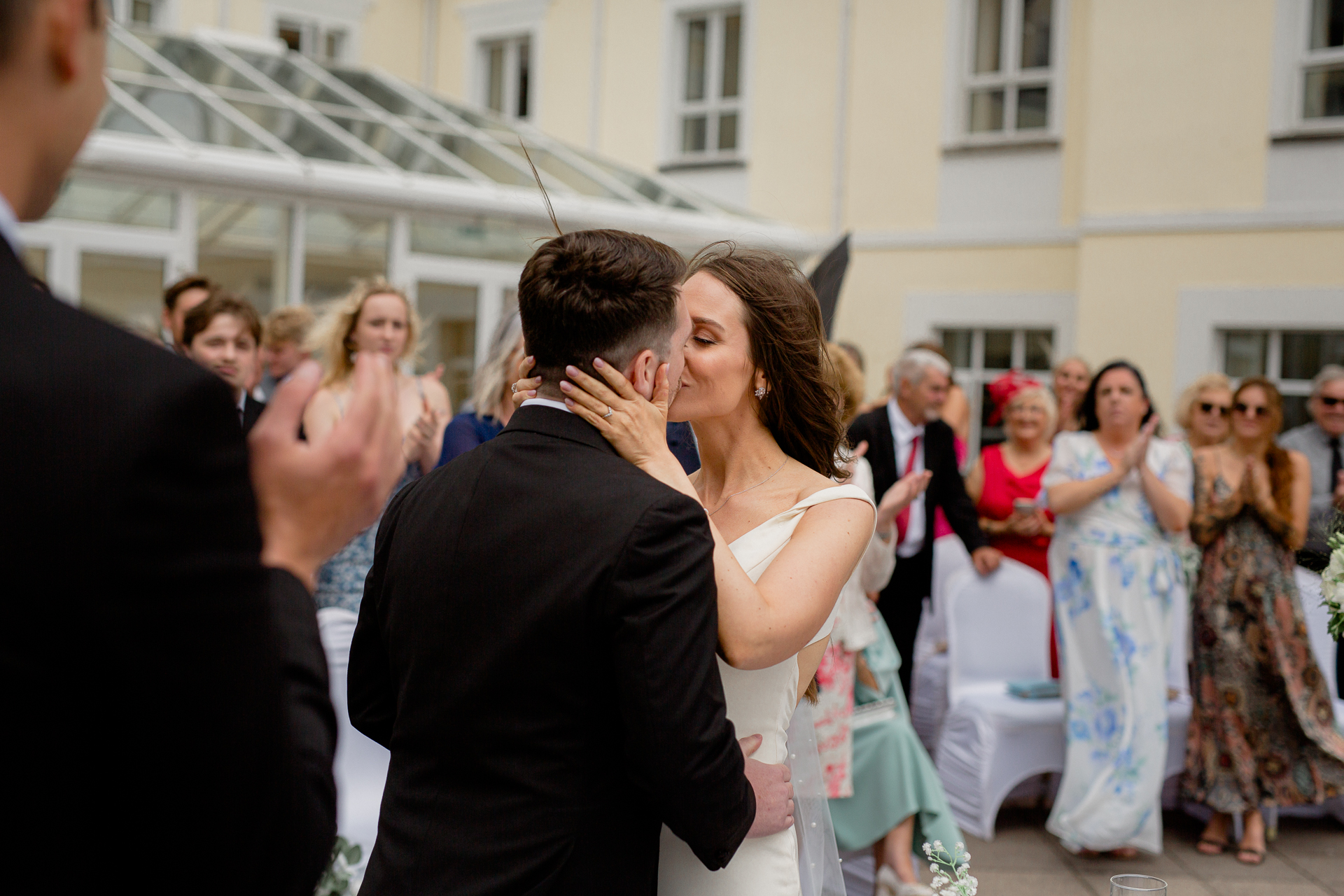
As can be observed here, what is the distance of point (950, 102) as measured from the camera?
37.6 ft

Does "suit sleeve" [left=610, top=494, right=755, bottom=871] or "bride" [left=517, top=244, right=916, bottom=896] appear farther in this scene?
"bride" [left=517, top=244, right=916, bottom=896]

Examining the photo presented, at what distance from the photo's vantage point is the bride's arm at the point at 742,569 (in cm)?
161

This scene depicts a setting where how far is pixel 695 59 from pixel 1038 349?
16.9ft

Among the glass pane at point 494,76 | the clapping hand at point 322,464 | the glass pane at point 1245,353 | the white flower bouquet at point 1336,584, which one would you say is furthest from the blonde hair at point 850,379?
the glass pane at point 494,76

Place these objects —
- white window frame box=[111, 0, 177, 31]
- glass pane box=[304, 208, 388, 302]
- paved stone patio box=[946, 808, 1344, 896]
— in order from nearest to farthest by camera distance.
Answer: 1. paved stone patio box=[946, 808, 1344, 896]
2. glass pane box=[304, 208, 388, 302]
3. white window frame box=[111, 0, 177, 31]

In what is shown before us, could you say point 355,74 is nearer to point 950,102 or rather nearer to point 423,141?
point 423,141

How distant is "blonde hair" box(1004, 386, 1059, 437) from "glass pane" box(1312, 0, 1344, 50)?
18.0 feet

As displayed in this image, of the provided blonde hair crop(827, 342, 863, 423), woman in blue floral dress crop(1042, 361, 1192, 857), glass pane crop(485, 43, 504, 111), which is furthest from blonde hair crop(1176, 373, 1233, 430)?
glass pane crop(485, 43, 504, 111)

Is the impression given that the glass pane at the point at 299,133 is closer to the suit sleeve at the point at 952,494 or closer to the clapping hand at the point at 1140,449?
the suit sleeve at the point at 952,494

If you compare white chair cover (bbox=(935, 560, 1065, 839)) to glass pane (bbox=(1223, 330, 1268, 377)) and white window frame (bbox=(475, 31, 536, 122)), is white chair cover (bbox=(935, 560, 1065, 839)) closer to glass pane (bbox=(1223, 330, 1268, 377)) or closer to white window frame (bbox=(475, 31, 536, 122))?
glass pane (bbox=(1223, 330, 1268, 377))

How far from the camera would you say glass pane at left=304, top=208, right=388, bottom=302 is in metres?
8.31

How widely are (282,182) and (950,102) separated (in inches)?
259

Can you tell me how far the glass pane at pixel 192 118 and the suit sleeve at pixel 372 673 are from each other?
679 centimetres

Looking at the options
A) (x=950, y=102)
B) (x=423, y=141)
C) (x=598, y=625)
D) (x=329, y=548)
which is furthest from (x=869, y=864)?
(x=950, y=102)
